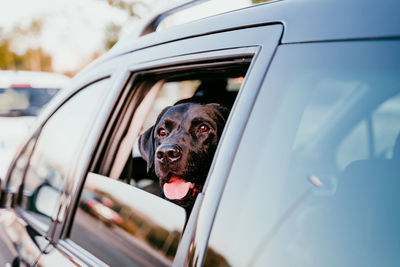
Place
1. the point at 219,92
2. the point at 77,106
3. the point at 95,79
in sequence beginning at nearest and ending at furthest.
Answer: the point at 95,79, the point at 77,106, the point at 219,92

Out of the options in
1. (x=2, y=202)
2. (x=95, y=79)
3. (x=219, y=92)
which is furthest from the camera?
(x=219, y=92)

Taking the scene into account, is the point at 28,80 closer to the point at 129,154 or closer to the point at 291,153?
the point at 129,154

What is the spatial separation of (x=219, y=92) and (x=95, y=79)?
112 cm

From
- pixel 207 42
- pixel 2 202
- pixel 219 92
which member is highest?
pixel 219 92

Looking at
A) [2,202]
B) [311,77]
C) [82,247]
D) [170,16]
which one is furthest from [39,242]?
[311,77]

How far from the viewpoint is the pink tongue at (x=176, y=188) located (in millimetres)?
2516

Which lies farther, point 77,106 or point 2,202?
point 2,202

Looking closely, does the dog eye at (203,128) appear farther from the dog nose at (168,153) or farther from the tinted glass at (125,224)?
the tinted glass at (125,224)

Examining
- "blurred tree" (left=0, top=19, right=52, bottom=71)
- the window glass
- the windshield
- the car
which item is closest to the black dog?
the window glass

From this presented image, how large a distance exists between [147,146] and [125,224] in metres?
1.28

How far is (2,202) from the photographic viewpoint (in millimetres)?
3010

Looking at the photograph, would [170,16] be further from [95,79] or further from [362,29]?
[362,29]

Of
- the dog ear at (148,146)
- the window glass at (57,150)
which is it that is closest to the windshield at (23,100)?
the window glass at (57,150)

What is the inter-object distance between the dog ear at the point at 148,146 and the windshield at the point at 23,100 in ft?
19.3
